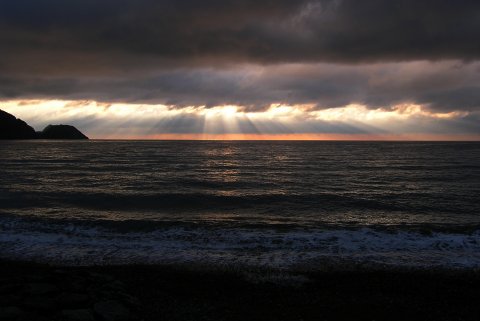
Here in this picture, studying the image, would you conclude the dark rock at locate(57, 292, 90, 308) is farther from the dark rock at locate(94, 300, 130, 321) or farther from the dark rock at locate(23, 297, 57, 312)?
the dark rock at locate(94, 300, 130, 321)

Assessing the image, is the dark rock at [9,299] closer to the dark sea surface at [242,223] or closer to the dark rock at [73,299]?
the dark rock at [73,299]

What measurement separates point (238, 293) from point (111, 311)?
3568 millimetres

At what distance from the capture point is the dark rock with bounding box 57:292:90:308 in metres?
8.70

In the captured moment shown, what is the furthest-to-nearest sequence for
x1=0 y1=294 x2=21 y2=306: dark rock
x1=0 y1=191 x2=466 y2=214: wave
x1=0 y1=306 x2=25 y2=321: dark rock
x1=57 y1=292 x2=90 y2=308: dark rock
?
x1=0 y1=191 x2=466 y2=214: wave → x1=57 y1=292 x2=90 y2=308: dark rock → x1=0 y1=294 x2=21 y2=306: dark rock → x1=0 y1=306 x2=25 y2=321: dark rock

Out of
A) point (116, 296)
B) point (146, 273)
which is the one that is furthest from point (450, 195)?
point (116, 296)

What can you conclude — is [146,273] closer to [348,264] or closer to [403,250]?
[348,264]

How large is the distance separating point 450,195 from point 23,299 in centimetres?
2899

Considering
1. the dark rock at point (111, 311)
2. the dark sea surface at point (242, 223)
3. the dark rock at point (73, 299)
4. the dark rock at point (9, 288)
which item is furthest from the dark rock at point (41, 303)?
the dark sea surface at point (242, 223)

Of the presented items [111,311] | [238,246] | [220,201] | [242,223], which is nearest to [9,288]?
[111,311]

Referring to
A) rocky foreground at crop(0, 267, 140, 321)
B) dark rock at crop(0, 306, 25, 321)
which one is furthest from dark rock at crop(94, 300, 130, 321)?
dark rock at crop(0, 306, 25, 321)

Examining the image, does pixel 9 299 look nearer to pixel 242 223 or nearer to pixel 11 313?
pixel 11 313

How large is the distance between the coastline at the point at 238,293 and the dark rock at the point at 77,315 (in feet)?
0.09

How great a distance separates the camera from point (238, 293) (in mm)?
10695

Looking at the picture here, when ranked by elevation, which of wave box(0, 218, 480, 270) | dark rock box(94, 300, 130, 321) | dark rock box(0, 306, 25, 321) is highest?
dark rock box(0, 306, 25, 321)
